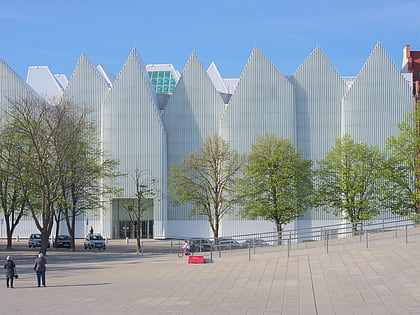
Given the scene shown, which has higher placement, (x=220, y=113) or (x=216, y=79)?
(x=216, y=79)

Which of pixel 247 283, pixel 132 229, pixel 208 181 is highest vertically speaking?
pixel 208 181

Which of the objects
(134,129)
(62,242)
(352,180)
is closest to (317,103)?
(352,180)

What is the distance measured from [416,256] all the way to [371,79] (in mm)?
39582

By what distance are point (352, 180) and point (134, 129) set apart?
2539cm

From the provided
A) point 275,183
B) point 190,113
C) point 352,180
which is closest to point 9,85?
point 190,113

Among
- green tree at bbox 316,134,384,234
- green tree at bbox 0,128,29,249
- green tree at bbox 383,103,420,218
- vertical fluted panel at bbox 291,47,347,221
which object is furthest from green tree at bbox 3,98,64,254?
vertical fluted panel at bbox 291,47,347,221

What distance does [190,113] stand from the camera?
6550cm

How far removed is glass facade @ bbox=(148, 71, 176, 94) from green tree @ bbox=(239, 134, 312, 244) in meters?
44.6

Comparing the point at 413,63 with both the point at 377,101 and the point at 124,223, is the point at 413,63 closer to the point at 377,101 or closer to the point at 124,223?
the point at 377,101

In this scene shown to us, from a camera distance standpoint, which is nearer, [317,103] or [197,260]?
[197,260]

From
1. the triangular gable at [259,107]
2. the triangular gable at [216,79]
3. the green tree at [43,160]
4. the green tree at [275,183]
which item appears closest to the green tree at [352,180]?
the green tree at [275,183]

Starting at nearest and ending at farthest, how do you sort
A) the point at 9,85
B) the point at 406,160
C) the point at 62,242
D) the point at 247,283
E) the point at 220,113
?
the point at 247,283 → the point at 406,160 → the point at 62,242 → the point at 220,113 → the point at 9,85

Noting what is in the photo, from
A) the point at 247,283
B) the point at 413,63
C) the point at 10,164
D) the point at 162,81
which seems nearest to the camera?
the point at 247,283

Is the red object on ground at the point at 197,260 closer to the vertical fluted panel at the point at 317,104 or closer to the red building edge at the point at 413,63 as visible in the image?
the vertical fluted panel at the point at 317,104
